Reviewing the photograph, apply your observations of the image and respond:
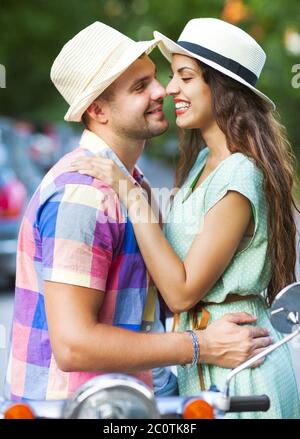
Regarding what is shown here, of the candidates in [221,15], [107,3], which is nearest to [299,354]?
[221,15]

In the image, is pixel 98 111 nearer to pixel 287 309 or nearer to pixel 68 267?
pixel 68 267

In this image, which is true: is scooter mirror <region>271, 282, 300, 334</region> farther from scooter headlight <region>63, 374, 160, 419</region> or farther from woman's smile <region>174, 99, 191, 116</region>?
woman's smile <region>174, 99, 191, 116</region>

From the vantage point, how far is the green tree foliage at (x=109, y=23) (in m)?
15.6

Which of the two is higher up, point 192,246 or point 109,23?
point 192,246

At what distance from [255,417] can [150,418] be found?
92 cm

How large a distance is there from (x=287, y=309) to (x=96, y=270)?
60 centimetres

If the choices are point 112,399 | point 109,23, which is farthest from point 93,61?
point 109,23

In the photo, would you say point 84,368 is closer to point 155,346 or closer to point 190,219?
point 155,346

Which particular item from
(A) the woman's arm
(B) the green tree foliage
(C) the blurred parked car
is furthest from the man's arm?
(B) the green tree foliage

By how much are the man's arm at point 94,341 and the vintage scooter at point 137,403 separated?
29 centimetres

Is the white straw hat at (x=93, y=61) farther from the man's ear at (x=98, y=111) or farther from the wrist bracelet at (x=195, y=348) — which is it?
the wrist bracelet at (x=195, y=348)

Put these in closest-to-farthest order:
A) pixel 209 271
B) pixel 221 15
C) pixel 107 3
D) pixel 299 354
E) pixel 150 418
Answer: pixel 150 418 < pixel 209 271 < pixel 299 354 < pixel 221 15 < pixel 107 3

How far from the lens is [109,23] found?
19094mm

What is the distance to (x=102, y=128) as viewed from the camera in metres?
3.43
